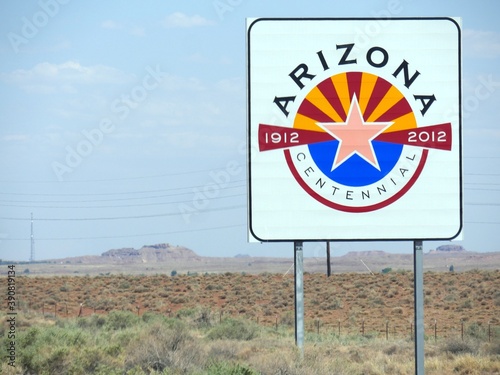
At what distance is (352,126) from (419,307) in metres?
2.83

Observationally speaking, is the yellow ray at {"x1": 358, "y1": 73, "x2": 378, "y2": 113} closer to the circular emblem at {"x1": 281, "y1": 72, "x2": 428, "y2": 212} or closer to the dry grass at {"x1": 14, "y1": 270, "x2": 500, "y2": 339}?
the circular emblem at {"x1": 281, "y1": 72, "x2": 428, "y2": 212}

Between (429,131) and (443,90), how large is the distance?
2.11 ft

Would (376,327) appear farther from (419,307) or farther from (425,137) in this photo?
(425,137)

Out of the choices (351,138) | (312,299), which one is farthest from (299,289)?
(312,299)

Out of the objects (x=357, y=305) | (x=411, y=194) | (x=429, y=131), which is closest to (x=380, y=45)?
(x=429, y=131)

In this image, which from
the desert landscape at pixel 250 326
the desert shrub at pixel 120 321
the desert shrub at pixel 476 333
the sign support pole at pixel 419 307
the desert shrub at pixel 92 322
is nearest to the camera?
the sign support pole at pixel 419 307

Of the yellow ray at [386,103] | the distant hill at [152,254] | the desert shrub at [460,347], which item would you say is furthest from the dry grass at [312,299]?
the distant hill at [152,254]

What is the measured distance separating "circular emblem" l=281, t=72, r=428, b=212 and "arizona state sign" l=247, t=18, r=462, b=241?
0.05 ft

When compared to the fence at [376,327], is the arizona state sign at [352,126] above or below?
above

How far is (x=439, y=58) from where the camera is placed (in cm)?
1171

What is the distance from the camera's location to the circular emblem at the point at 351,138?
1156 centimetres

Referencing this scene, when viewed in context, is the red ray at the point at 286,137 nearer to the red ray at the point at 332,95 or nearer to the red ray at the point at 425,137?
the red ray at the point at 332,95

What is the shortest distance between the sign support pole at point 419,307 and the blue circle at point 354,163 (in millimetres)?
1264

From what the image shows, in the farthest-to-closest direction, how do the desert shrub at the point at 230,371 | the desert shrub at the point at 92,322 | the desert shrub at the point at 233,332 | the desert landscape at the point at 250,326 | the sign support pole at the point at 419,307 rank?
the desert shrub at the point at 92,322, the desert shrub at the point at 233,332, the desert landscape at the point at 250,326, the sign support pole at the point at 419,307, the desert shrub at the point at 230,371
